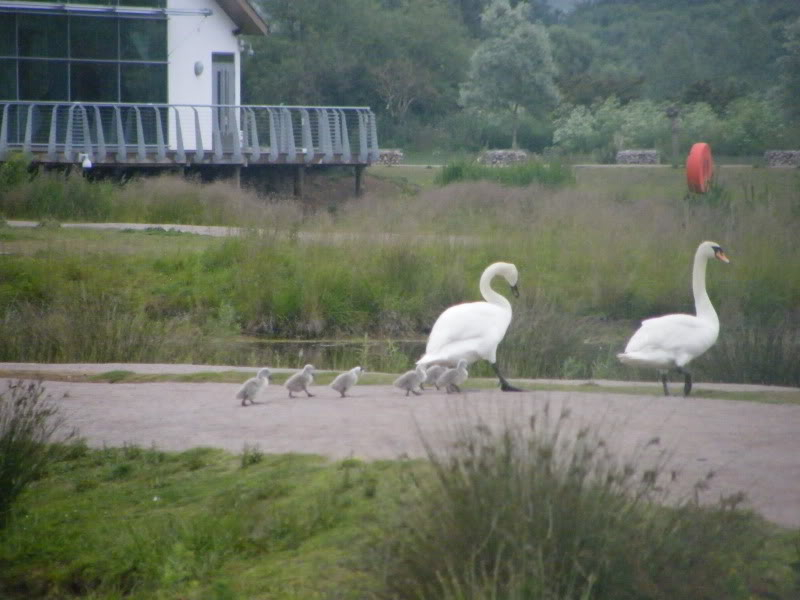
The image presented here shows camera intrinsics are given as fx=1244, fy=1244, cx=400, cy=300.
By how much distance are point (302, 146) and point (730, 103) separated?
59.3 feet

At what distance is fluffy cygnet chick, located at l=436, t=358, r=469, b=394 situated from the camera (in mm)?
10172

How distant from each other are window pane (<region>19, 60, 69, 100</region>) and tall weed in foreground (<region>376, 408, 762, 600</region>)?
32975mm

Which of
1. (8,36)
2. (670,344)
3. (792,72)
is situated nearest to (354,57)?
(8,36)

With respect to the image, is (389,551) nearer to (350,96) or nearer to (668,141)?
(668,141)

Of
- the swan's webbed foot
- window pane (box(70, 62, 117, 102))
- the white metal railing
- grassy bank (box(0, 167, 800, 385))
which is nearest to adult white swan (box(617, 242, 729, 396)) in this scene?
the swan's webbed foot

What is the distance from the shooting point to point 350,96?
61.3m

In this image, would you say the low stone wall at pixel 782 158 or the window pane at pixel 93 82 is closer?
the window pane at pixel 93 82

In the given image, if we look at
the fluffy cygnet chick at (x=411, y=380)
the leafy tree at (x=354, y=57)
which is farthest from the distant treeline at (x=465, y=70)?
the fluffy cygnet chick at (x=411, y=380)

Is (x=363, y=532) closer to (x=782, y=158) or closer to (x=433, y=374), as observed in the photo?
(x=433, y=374)

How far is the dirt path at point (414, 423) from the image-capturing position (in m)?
7.16

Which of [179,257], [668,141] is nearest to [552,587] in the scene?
[179,257]

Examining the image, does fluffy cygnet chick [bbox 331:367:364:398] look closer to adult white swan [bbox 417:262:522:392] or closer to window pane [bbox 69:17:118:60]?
adult white swan [bbox 417:262:522:392]

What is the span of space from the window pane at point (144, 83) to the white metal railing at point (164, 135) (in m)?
0.53

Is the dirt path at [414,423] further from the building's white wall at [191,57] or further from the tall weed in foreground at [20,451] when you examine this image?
the building's white wall at [191,57]
